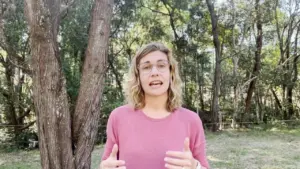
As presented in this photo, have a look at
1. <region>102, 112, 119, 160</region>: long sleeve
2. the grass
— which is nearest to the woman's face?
<region>102, 112, 119, 160</region>: long sleeve

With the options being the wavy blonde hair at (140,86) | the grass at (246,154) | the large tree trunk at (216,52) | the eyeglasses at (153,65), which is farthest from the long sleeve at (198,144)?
the large tree trunk at (216,52)

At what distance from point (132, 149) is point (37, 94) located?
68.2 inches

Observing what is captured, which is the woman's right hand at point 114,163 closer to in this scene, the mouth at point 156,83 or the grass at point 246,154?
the mouth at point 156,83

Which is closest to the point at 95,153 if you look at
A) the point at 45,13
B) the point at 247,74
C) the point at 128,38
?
the point at 45,13

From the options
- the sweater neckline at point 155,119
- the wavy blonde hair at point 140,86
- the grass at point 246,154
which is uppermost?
the wavy blonde hair at point 140,86

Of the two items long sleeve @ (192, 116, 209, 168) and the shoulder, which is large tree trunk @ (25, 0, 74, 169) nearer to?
the shoulder

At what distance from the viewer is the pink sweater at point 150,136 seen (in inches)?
43.1

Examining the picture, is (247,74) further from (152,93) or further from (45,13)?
(152,93)

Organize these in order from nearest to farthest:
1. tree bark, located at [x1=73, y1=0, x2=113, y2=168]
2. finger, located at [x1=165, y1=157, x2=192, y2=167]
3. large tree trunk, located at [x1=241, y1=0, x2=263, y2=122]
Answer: finger, located at [x1=165, y1=157, x2=192, y2=167] < tree bark, located at [x1=73, y1=0, x2=113, y2=168] < large tree trunk, located at [x1=241, y1=0, x2=263, y2=122]

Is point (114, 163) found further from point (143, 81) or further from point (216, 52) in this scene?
point (216, 52)

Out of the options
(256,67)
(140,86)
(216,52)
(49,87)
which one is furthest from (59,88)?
(256,67)

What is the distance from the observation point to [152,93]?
1188 millimetres

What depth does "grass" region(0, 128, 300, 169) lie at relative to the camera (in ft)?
16.5

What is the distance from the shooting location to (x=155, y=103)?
1206 millimetres
